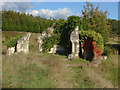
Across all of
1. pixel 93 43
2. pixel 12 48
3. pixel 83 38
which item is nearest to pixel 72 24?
pixel 83 38

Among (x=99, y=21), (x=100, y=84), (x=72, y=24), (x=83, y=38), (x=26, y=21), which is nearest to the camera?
(x=100, y=84)

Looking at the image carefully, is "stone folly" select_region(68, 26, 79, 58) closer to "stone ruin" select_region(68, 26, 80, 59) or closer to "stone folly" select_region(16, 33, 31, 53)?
"stone ruin" select_region(68, 26, 80, 59)

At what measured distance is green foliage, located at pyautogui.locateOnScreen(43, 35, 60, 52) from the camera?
67.5ft

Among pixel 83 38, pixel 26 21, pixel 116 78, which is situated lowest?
pixel 116 78

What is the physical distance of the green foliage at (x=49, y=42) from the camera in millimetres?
20586

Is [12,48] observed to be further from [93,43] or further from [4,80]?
[4,80]

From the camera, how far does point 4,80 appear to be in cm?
872

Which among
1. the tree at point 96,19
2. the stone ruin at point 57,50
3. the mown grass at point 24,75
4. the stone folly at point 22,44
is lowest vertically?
the mown grass at point 24,75

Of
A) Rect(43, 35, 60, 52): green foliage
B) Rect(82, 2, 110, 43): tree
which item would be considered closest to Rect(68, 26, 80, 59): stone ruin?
Rect(43, 35, 60, 52): green foliage

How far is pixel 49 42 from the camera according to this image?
20.7 m

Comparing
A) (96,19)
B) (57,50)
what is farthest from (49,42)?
(96,19)

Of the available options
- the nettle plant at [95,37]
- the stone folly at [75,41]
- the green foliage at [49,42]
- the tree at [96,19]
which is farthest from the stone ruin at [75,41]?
the tree at [96,19]

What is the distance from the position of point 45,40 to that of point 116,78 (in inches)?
422

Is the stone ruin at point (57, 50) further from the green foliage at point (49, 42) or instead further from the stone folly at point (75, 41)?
the stone folly at point (75, 41)
